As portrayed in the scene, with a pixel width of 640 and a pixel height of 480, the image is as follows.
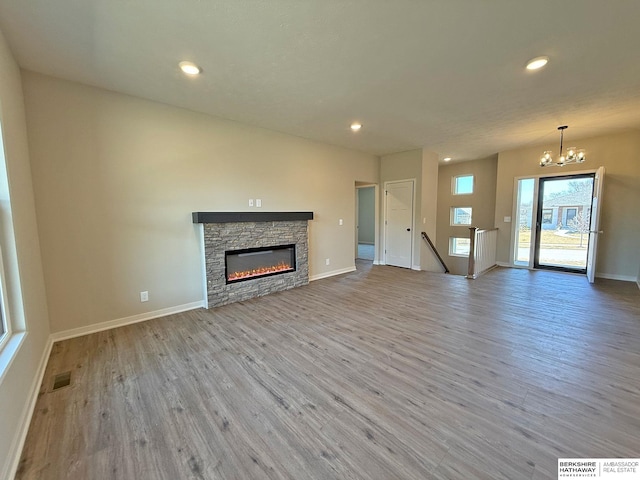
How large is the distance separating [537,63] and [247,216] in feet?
12.5

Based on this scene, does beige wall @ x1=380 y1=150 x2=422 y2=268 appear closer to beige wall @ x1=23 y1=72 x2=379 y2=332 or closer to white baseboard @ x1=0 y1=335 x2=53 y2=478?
beige wall @ x1=23 y1=72 x2=379 y2=332

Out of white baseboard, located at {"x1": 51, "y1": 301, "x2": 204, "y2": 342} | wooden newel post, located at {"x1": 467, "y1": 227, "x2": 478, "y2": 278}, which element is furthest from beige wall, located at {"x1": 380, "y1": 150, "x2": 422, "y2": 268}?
white baseboard, located at {"x1": 51, "y1": 301, "x2": 204, "y2": 342}

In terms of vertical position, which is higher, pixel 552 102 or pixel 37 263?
pixel 552 102

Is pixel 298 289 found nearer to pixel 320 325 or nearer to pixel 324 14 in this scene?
pixel 320 325

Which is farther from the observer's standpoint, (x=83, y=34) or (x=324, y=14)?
(x=83, y=34)

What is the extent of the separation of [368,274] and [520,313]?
2833 mm

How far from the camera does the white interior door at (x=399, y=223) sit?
20.5ft

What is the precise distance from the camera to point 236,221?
3.92m

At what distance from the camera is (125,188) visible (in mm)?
3174

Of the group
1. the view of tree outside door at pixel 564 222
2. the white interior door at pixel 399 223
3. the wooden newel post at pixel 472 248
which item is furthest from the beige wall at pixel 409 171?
the view of tree outside door at pixel 564 222

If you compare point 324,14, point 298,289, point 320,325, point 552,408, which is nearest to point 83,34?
point 324,14

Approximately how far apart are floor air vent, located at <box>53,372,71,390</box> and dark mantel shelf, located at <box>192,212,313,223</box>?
6.67 ft

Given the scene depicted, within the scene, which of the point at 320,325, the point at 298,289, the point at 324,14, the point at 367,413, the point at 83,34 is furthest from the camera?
the point at 298,289

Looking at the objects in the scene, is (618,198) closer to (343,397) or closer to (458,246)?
(458,246)
